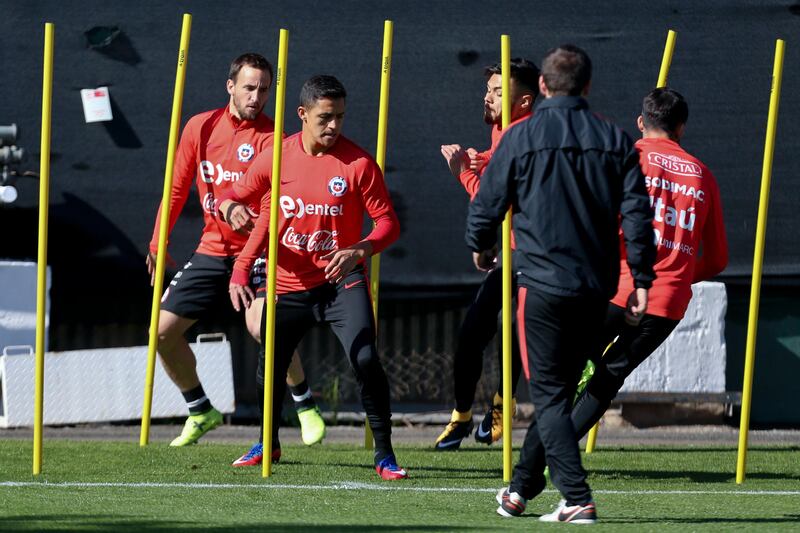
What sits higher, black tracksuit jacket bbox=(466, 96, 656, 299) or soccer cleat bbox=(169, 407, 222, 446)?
black tracksuit jacket bbox=(466, 96, 656, 299)

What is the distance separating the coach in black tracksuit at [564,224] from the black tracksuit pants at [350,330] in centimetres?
152

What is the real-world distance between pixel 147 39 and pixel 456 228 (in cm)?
247

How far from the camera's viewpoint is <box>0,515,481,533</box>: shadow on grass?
194 inches

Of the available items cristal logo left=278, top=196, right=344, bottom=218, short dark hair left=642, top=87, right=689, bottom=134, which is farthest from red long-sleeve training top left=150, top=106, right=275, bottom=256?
short dark hair left=642, top=87, right=689, bottom=134

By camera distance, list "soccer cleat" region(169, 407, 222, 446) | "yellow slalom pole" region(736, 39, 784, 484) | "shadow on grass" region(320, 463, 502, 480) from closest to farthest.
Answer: "yellow slalom pole" region(736, 39, 784, 484) < "shadow on grass" region(320, 463, 502, 480) < "soccer cleat" region(169, 407, 222, 446)

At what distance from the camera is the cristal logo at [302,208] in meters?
6.86

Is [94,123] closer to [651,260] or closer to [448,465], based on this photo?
[448,465]

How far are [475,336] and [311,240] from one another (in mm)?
1229

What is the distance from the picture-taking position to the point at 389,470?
6.76 m

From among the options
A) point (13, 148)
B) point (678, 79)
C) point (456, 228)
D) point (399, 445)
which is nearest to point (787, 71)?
point (678, 79)

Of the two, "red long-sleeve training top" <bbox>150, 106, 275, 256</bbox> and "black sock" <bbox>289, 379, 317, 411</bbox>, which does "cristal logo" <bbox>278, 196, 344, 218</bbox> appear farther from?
"black sock" <bbox>289, 379, 317, 411</bbox>

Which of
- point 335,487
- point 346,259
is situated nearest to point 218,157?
point 346,259

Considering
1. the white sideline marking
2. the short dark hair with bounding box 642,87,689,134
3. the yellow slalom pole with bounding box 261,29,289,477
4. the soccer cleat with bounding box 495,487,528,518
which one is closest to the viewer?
the soccer cleat with bounding box 495,487,528,518

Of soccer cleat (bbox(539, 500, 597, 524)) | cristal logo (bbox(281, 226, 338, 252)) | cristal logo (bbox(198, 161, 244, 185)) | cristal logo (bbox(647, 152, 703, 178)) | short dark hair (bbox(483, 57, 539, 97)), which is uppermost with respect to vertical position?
short dark hair (bbox(483, 57, 539, 97))
